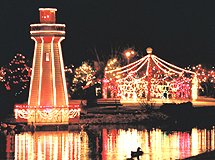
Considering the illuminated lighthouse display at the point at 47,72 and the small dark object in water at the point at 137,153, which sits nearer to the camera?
the small dark object in water at the point at 137,153

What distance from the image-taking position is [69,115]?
47.5m

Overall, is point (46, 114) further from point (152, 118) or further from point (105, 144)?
point (105, 144)

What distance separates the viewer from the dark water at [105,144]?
35.2 metres

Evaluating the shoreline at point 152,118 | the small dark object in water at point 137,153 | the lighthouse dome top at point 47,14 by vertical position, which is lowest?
the small dark object in water at point 137,153

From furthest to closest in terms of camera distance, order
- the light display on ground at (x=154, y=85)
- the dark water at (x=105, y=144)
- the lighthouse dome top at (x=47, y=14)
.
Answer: the light display on ground at (x=154, y=85), the lighthouse dome top at (x=47, y=14), the dark water at (x=105, y=144)

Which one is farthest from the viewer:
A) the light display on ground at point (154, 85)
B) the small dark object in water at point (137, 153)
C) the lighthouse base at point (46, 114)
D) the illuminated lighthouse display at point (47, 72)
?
the light display on ground at point (154, 85)

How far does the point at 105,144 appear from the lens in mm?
39375

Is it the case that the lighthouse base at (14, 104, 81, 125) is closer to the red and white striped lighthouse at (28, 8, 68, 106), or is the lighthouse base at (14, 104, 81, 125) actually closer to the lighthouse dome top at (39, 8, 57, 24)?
the red and white striped lighthouse at (28, 8, 68, 106)

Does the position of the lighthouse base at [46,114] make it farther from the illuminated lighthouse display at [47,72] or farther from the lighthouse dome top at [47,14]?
the lighthouse dome top at [47,14]

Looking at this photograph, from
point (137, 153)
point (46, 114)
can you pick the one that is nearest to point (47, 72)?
point (46, 114)

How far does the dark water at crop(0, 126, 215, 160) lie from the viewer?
116ft

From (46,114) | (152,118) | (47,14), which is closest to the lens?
(46,114)

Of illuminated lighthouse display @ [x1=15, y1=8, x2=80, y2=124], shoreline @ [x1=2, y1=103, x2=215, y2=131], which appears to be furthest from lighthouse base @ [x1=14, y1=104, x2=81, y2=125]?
shoreline @ [x1=2, y1=103, x2=215, y2=131]

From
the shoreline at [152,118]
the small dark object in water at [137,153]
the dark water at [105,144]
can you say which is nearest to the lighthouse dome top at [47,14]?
the shoreline at [152,118]
